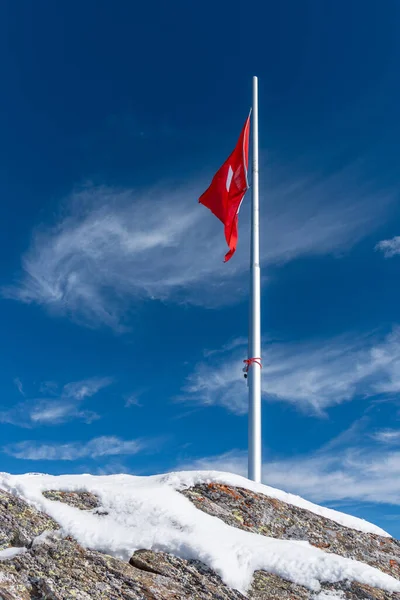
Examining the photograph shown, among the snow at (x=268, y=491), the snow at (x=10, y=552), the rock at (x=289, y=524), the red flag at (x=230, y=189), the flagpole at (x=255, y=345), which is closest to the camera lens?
the snow at (x=10, y=552)

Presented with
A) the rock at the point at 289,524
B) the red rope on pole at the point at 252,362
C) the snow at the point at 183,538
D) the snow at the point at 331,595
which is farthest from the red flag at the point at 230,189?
the snow at the point at 331,595

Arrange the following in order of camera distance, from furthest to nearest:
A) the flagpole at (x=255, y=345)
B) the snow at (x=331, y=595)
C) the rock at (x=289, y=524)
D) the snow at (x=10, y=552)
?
1. the flagpole at (x=255, y=345)
2. the rock at (x=289, y=524)
3. the snow at (x=331, y=595)
4. the snow at (x=10, y=552)

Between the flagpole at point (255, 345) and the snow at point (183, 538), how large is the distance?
5.26 m

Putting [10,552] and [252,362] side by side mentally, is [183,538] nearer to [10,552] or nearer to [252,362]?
[10,552]

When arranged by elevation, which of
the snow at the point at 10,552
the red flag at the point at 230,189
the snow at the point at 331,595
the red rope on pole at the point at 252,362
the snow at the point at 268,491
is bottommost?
the snow at the point at 331,595

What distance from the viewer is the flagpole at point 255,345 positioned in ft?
50.7

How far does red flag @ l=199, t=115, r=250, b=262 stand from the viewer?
65.5 feet

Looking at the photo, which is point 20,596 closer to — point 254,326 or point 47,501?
point 47,501

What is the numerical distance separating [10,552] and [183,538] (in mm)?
2624

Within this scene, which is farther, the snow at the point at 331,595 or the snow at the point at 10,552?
the snow at the point at 331,595

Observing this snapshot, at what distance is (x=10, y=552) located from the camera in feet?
25.1

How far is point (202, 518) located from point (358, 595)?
2.78m

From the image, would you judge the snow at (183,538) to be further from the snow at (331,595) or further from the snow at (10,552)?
the snow at (10,552)

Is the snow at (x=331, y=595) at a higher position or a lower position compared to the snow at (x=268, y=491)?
lower
